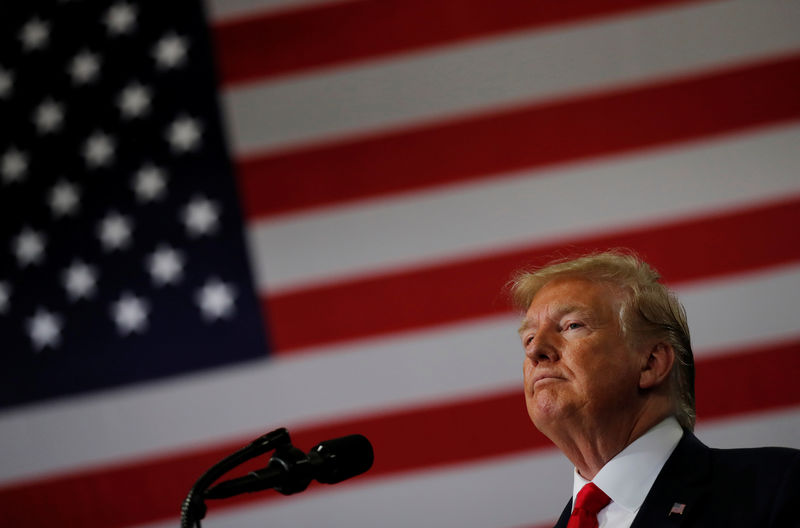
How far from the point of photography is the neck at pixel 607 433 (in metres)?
1.62

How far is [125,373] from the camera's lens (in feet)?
9.91

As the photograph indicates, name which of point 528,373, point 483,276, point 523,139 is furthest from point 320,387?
point 528,373

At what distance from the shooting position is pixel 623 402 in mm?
1621

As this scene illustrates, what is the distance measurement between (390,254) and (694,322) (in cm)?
101

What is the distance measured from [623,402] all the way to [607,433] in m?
0.06

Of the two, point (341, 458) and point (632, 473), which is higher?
point (341, 458)

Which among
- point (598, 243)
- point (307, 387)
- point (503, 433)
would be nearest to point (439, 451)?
point (503, 433)

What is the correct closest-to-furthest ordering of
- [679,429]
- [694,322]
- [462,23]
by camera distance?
1. [679,429]
2. [694,322]
3. [462,23]

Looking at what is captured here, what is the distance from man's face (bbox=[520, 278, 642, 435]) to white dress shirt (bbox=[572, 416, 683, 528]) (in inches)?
2.6

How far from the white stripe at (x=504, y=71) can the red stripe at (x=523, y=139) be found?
0.05 m

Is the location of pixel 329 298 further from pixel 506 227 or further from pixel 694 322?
pixel 694 322

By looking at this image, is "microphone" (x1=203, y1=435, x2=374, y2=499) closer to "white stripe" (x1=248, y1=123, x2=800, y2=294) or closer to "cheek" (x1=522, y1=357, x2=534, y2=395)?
"cheek" (x1=522, y1=357, x2=534, y2=395)

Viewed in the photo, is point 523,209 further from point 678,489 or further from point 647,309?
point 678,489

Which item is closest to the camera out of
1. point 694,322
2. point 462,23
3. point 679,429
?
point 679,429
